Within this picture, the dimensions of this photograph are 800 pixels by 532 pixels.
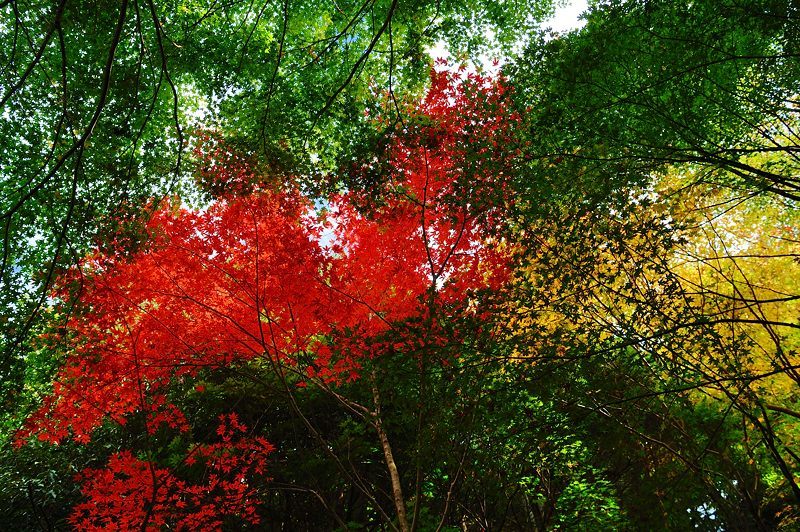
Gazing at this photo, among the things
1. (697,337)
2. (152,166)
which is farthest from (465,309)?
(152,166)

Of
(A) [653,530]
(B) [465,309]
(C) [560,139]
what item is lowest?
(A) [653,530]

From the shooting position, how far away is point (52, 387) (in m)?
9.82

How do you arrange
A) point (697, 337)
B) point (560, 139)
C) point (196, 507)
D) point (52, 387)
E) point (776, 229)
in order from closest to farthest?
1. point (697, 337)
2. point (560, 139)
3. point (196, 507)
4. point (52, 387)
5. point (776, 229)

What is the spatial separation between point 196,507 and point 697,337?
9.75 m

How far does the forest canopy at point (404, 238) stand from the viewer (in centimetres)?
455

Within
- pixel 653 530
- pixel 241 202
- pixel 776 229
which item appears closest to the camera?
pixel 653 530

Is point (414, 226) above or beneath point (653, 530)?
above

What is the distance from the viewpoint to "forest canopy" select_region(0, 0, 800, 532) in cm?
455

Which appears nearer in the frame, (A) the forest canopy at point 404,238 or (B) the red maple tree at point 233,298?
(A) the forest canopy at point 404,238

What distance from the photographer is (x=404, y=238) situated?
8375 millimetres

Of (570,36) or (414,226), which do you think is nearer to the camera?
(570,36)

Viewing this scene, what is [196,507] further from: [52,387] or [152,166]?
[152,166]

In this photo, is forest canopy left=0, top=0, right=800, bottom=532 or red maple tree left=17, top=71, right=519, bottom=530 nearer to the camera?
forest canopy left=0, top=0, right=800, bottom=532

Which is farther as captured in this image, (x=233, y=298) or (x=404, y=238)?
(x=233, y=298)
